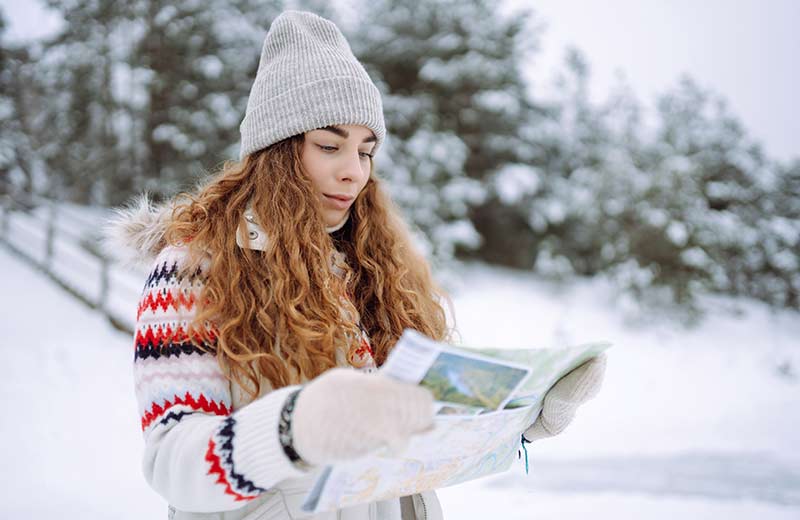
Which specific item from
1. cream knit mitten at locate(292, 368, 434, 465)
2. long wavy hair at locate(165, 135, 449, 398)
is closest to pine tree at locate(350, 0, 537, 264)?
long wavy hair at locate(165, 135, 449, 398)

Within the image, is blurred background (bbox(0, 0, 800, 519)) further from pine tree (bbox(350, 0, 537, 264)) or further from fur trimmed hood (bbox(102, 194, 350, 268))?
fur trimmed hood (bbox(102, 194, 350, 268))

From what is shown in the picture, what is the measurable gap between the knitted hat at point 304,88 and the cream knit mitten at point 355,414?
2.77ft

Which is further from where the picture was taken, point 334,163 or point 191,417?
point 334,163

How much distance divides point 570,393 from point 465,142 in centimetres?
999

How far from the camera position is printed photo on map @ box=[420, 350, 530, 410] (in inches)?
34.1

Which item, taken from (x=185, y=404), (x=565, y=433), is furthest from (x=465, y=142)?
(x=185, y=404)

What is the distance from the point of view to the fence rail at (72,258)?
6.57 meters

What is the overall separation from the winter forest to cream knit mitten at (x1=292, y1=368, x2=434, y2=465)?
8.59 metres

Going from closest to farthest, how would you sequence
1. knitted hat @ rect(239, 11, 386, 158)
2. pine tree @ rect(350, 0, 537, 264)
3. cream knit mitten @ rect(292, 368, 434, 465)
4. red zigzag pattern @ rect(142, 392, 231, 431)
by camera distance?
cream knit mitten @ rect(292, 368, 434, 465)
red zigzag pattern @ rect(142, 392, 231, 431)
knitted hat @ rect(239, 11, 386, 158)
pine tree @ rect(350, 0, 537, 264)

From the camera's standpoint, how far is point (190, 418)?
104cm

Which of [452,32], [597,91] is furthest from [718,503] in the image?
[597,91]

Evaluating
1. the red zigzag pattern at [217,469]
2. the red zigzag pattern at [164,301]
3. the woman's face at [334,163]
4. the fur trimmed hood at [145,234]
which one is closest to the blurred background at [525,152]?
the fur trimmed hood at [145,234]

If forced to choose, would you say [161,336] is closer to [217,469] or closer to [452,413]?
[217,469]

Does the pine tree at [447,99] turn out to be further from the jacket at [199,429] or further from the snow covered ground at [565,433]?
the jacket at [199,429]
